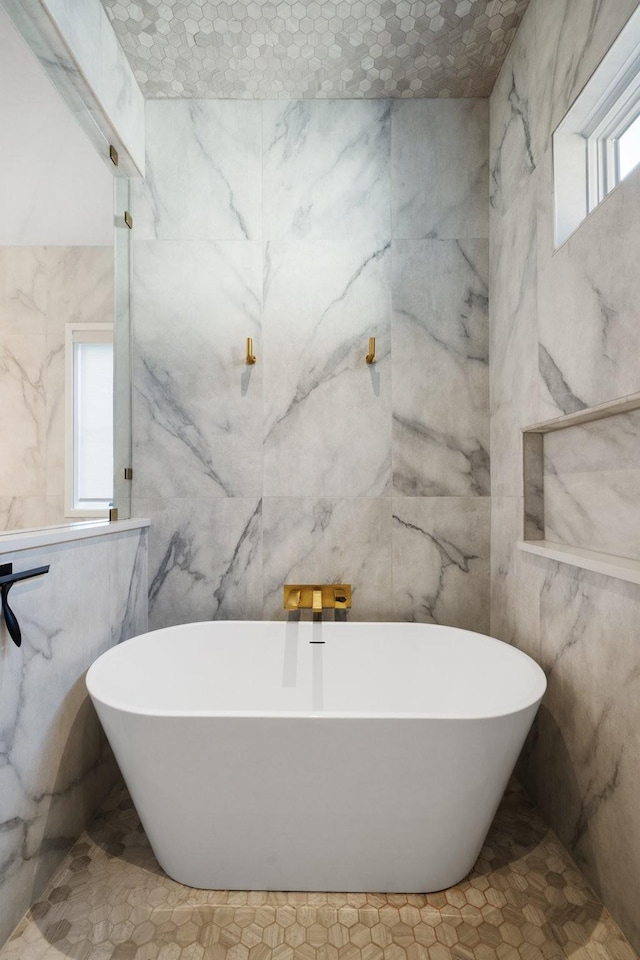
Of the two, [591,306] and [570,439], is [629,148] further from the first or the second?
[570,439]

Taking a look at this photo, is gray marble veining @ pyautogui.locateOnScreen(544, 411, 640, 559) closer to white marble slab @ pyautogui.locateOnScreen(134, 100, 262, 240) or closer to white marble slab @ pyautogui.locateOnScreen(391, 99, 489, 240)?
white marble slab @ pyautogui.locateOnScreen(391, 99, 489, 240)

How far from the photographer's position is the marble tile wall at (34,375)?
124 centimetres

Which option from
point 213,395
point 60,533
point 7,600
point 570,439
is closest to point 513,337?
point 570,439

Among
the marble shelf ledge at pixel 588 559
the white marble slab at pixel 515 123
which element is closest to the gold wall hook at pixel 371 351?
the white marble slab at pixel 515 123

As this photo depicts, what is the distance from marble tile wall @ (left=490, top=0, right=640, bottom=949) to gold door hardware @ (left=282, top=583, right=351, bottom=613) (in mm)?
Answer: 609

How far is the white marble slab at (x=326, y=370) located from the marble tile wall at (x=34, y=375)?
2.57ft

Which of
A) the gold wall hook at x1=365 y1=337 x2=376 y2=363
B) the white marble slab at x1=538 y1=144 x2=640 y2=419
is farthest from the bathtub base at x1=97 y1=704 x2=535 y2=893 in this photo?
the gold wall hook at x1=365 y1=337 x2=376 y2=363

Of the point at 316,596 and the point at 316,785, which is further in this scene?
the point at 316,596

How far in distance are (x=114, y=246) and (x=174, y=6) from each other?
79 cm

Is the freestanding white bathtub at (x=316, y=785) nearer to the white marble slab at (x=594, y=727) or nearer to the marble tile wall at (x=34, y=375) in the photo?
the white marble slab at (x=594, y=727)

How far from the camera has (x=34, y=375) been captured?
1.33 m

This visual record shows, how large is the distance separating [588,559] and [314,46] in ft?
6.47

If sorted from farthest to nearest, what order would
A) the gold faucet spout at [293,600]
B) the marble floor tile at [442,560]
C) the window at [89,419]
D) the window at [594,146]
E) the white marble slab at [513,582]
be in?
the marble floor tile at [442,560], the gold faucet spout at [293,600], the white marble slab at [513,582], the window at [89,419], the window at [594,146]

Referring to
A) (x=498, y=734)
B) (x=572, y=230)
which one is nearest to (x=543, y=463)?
(x=572, y=230)
